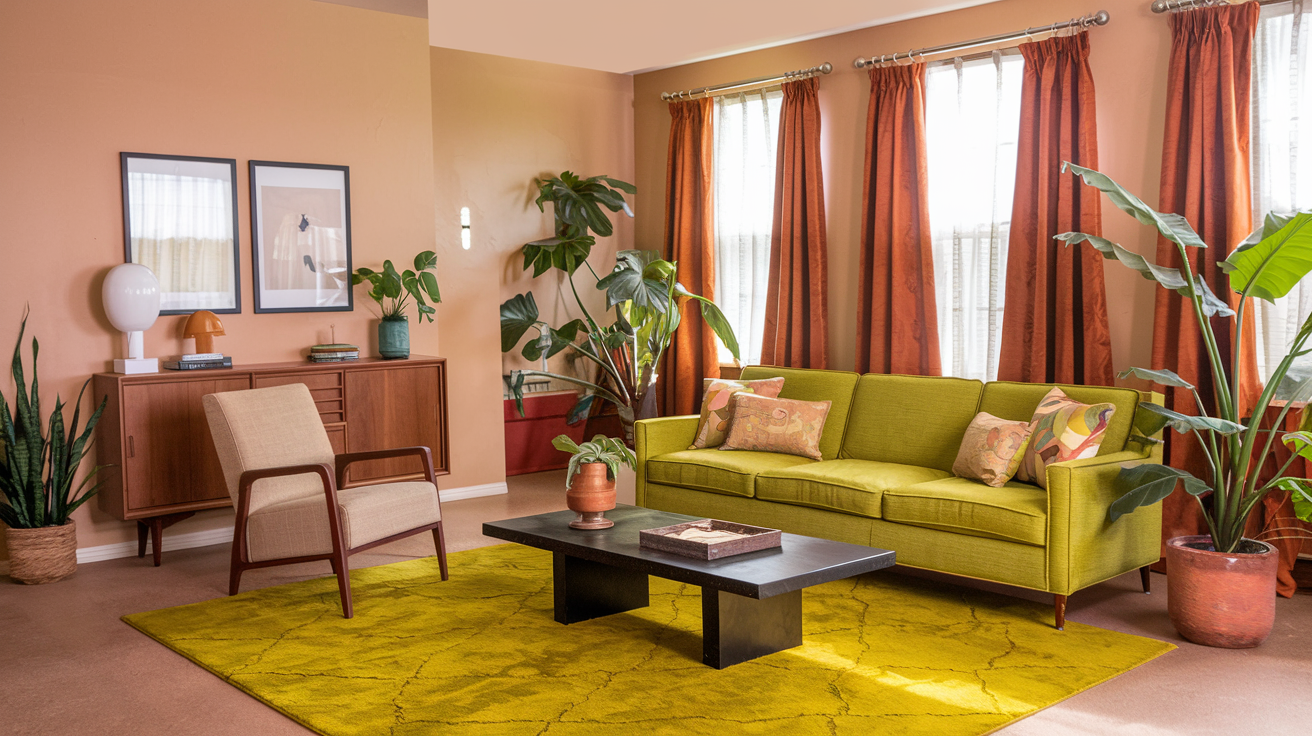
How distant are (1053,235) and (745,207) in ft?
7.00

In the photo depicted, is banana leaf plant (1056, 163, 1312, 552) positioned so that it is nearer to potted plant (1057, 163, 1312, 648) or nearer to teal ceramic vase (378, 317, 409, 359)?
potted plant (1057, 163, 1312, 648)

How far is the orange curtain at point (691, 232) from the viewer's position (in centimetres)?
657

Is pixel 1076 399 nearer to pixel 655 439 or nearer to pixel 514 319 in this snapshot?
pixel 655 439

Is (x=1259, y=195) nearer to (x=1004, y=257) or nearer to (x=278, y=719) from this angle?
(x=1004, y=257)

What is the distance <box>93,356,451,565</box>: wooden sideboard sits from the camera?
4.50 m

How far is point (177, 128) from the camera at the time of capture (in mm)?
4895

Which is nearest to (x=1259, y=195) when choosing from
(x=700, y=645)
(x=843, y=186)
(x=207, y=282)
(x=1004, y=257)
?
(x=1004, y=257)

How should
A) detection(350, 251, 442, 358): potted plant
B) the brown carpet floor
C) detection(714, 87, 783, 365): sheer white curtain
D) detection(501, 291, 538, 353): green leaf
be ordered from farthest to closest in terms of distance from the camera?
detection(501, 291, 538, 353): green leaf
detection(714, 87, 783, 365): sheer white curtain
detection(350, 251, 442, 358): potted plant
the brown carpet floor

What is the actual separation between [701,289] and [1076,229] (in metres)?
2.58

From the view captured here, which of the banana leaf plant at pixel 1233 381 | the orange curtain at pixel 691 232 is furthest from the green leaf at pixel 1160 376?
the orange curtain at pixel 691 232

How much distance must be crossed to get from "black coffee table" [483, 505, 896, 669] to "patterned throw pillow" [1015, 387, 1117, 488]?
3.29 ft

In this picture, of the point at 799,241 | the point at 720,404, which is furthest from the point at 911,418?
the point at 799,241

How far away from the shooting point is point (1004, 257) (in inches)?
198

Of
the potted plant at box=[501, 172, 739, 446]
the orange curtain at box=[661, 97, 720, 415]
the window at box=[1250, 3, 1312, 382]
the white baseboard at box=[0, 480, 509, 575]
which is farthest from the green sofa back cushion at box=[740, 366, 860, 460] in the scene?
the white baseboard at box=[0, 480, 509, 575]
